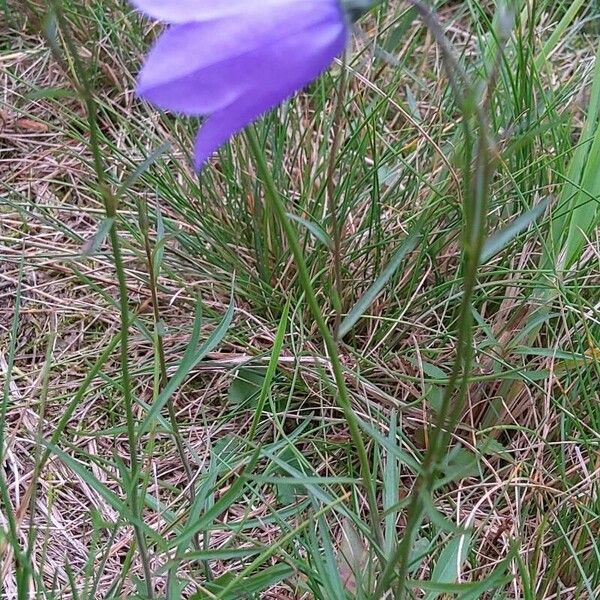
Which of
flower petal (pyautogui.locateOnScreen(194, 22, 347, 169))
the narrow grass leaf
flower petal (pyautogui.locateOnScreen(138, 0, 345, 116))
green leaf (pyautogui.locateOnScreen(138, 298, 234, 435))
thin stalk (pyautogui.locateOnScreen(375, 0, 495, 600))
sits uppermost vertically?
flower petal (pyautogui.locateOnScreen(138, 0, 345, 116))

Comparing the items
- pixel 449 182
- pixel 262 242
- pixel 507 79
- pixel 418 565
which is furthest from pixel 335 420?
pixel 507 79

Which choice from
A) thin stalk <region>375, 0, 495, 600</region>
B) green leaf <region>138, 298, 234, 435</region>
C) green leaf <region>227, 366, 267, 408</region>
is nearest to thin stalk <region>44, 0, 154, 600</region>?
green leaf <region>138, 298, 234, 435</region>

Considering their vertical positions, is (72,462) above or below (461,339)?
above

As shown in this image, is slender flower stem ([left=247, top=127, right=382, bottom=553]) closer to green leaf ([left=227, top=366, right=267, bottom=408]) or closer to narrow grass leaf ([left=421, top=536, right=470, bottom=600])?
narrow grass leaf ([left=421, top=536, right=470, bottom=600])

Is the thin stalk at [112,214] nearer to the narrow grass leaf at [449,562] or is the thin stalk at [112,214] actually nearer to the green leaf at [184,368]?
the green leaf at [184,368]

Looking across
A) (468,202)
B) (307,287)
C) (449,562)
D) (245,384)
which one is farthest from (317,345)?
(468,202)

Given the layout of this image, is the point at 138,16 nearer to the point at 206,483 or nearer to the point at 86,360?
the point at 86,360

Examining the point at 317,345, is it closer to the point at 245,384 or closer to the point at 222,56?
the point at 245,384

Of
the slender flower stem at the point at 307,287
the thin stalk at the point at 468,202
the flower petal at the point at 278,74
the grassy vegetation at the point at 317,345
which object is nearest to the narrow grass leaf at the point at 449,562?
the grassy vegetation at the point at 317,345
